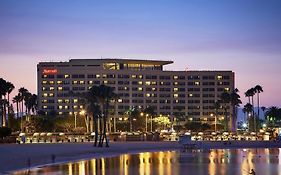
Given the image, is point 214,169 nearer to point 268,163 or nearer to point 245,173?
point 245,173

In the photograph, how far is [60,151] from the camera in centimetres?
7350

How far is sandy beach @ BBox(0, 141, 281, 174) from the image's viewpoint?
187 ft

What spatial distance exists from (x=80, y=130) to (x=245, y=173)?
111m

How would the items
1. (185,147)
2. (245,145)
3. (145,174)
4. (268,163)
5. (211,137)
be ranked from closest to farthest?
(145,174), (268,163), (185,147), (245,145), (211,137)

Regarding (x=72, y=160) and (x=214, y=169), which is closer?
(x=214, y=169)

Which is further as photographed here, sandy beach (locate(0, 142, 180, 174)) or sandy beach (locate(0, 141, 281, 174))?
sandy beach (locate(0, 141, 281, 174))

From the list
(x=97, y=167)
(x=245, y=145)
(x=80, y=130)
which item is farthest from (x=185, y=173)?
(x=80, y=130)

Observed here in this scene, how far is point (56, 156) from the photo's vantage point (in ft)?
219

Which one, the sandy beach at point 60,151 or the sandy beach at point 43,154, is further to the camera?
the sandy beach at point 60,151

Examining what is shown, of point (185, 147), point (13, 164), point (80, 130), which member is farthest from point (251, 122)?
point (13, 164)

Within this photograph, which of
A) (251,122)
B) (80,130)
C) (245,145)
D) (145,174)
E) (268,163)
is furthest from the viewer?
(251,122)

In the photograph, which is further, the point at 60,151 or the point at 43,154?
the point at 60,151

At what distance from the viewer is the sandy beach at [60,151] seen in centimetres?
5706

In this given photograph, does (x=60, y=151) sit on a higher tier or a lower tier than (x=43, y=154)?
lower
